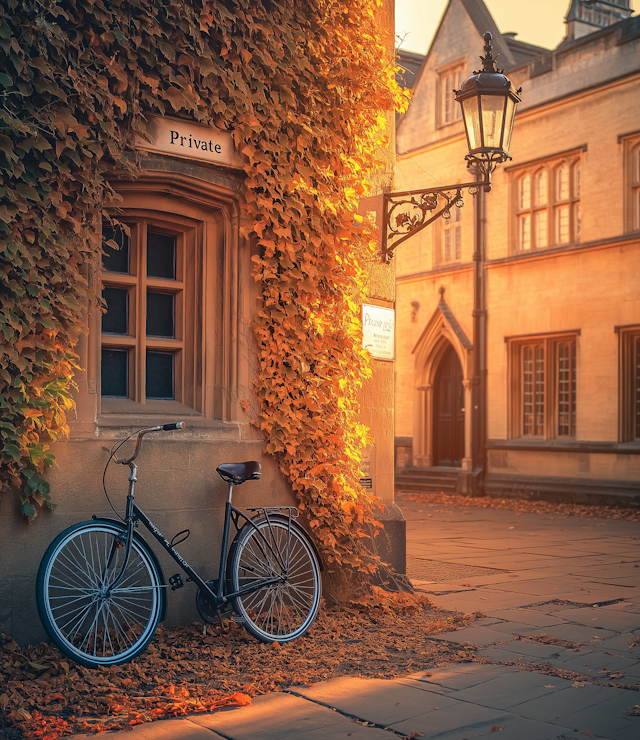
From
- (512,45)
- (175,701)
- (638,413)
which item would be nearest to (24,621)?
(175,701)

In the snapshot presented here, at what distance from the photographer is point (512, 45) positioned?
78.0 ft

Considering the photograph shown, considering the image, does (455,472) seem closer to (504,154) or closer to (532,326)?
(532,326)

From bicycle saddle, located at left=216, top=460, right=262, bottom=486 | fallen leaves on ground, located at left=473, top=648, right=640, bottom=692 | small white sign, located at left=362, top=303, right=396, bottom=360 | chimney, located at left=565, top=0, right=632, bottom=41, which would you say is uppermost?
chimney, located at left=565, top=0, right=632, bottom=41

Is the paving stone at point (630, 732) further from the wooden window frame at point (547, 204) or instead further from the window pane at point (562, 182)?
the window pane at point (562, 182)

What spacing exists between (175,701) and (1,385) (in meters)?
2.05

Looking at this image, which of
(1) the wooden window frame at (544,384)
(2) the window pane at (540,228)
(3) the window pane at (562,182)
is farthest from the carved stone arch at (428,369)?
(3) the window pane at (562,182)

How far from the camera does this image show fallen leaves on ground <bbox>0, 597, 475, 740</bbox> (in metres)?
4.22

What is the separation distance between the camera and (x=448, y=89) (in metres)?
21.9

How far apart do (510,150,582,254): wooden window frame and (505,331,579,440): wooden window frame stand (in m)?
1.96

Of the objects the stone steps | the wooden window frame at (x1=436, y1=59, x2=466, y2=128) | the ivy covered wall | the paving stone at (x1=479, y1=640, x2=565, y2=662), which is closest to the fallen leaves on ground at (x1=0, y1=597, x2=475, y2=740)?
the paving stone at (x1=479, y1=640, x2=565, y2=662)

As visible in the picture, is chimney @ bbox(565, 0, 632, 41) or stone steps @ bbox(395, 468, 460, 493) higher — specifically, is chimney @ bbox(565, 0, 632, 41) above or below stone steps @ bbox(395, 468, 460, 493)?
above

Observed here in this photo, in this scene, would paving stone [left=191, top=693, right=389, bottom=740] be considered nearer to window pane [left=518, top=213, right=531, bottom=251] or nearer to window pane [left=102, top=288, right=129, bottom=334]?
window pane [left=102, top=288, right=129, bottom=334]

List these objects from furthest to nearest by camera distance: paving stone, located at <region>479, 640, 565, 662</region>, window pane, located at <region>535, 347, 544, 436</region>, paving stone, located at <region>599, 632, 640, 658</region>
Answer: window pane, located at <region>535, 347, 544, 436</region>
paving stone, located at <region>599, 632, 640, 658</region>
paving stone, located at <region>479, 640, 565, 662</region>

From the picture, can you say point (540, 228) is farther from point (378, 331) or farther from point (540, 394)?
point (378, 331)
